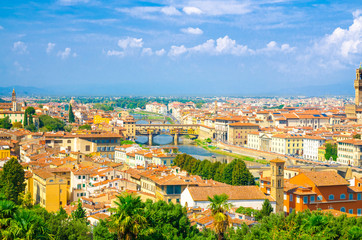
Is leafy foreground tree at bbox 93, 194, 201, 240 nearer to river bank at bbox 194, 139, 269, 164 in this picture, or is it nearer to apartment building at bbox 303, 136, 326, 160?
river bank at bbox 194, 139, 269, 164

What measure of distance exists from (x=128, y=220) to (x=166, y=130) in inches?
2155

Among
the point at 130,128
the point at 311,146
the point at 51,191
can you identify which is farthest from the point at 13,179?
the point at 130,128

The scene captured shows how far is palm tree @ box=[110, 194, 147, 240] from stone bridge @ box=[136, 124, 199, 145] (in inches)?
1883

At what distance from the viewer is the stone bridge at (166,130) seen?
60.1 metres

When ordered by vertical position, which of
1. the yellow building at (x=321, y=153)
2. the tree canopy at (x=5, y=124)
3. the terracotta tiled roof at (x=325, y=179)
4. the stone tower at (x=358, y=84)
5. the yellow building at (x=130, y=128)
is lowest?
the yellow building at (x=321, y=153)

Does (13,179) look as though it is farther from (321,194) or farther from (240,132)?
(240,132)

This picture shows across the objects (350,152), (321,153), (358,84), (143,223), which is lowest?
(321,153)

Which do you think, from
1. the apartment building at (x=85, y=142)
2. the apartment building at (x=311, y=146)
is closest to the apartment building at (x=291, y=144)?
the apartment building at (x=311, y=146)

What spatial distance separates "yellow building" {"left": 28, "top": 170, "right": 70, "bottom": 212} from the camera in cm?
1909

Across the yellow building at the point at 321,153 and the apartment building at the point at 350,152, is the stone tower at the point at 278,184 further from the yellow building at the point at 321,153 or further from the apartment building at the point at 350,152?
the yellow building at the point at 321,153

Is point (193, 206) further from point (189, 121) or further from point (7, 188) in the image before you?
point (189, 121)

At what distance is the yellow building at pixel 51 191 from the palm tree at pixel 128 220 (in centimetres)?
979

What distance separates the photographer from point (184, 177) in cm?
2003

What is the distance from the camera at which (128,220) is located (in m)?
9.34
